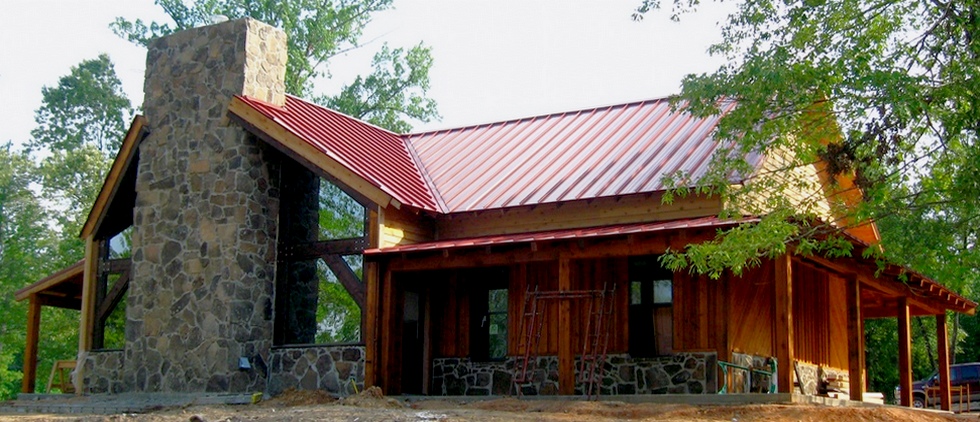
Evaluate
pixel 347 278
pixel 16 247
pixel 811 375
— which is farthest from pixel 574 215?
pixel 16 247

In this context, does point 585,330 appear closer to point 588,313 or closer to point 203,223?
point 588,313

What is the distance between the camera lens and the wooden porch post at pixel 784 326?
15414mm

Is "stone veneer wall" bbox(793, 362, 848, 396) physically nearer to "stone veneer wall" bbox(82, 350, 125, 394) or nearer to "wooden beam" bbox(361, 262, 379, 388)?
"wooden beam" bbox(361, 262, 379, 388)

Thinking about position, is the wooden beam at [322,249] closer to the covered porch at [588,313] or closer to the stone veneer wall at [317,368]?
the covered porch at [588,313]

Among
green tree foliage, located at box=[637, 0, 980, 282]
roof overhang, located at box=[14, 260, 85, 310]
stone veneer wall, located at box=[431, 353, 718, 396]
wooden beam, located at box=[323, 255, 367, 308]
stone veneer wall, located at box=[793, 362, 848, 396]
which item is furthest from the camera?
roof overhang, located at box=[14, 260, 85, 310]

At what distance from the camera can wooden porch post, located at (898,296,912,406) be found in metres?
21.4

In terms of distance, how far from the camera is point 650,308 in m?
18.5

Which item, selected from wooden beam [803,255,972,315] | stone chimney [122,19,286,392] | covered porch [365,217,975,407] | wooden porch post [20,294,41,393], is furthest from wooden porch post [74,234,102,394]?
wooden beam [803,255,972,315]

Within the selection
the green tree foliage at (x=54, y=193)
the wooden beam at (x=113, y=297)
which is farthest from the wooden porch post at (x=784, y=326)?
the green tree foliage at (x=54, y=193)

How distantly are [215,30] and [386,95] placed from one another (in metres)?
16.9

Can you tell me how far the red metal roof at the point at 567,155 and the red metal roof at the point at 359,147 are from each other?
18.3 inches

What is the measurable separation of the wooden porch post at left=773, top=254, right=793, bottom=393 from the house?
0.43 meters

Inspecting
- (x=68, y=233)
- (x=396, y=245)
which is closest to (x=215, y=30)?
(x=396, y=245)

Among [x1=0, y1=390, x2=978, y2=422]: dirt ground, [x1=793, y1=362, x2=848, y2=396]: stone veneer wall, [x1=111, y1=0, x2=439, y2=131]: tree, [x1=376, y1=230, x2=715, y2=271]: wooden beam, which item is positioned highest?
[x1=111, y1=0, x2=439, y2=131]: tree
